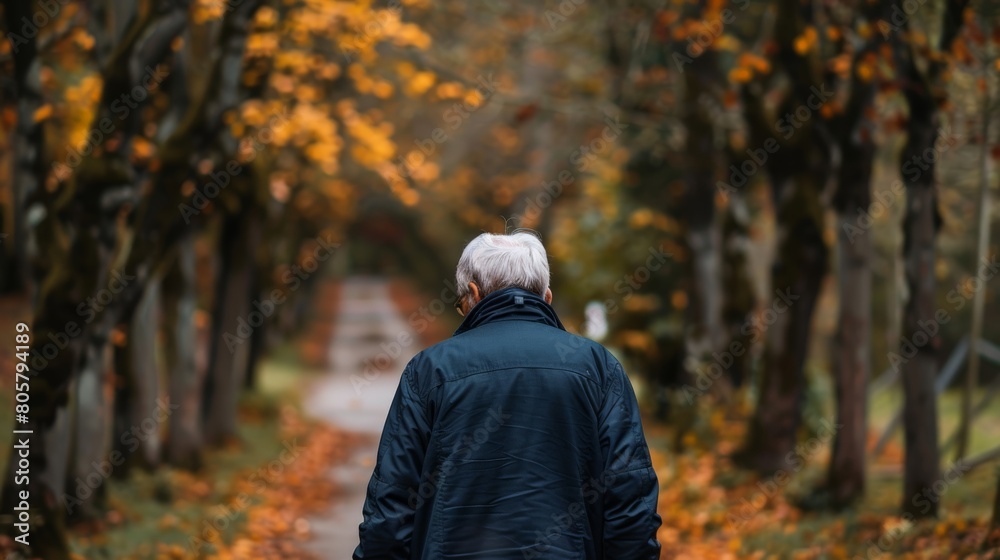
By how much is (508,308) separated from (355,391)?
25.1 metres

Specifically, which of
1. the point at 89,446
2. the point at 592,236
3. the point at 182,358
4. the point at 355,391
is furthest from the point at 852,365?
the point at 355,391

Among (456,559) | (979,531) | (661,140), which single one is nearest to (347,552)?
(979,531)

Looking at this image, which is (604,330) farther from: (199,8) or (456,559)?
(456,559)

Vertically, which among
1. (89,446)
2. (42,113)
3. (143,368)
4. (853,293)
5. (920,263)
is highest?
(42,113)

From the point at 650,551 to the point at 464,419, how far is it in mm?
716

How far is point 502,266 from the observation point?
3555 mm

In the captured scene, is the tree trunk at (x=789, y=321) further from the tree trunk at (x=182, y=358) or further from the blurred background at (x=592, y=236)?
the tree trunk at (x=182, y=358)

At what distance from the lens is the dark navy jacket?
10.8 ft

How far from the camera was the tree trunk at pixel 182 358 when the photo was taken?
14031mm

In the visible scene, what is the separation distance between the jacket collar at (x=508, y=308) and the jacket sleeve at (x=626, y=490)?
0.37 metres

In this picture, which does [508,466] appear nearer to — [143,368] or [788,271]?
[788,271]

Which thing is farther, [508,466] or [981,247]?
[981,247]

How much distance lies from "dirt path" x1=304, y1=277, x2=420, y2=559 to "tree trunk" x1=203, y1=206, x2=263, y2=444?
197cm

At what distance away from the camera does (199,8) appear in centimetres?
1079
